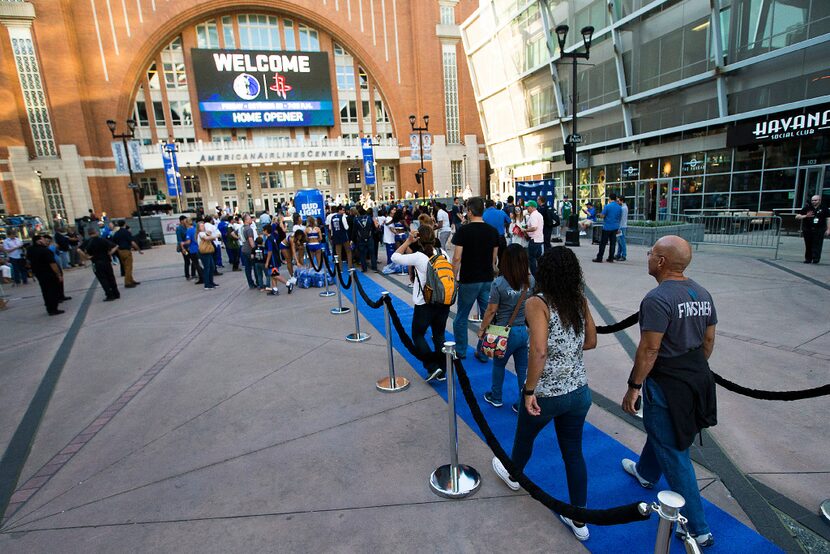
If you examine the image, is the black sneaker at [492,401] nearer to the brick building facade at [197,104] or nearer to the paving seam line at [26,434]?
the paving seam line at [26,434]

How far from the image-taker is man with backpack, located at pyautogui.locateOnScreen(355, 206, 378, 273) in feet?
38.9

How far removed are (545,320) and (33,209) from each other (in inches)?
1870

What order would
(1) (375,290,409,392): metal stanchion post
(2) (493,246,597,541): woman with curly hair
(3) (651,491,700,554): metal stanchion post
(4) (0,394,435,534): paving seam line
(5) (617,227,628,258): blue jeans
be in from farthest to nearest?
(5) (617,227,628,258): blue jeans
(1) (375,290,409,392): metal stanchion post
(4) (0,394,435,534): paving seam line
(2) (493,246,597,541): woman with curly hair
(3) (651,491,700,554): metal stanchion post

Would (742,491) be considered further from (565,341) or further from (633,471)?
(565,341)

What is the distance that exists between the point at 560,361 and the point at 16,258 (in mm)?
18277

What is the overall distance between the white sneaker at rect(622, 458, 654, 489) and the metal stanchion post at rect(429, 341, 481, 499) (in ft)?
3.81

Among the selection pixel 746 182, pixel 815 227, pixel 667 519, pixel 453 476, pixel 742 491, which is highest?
pixel 746 182

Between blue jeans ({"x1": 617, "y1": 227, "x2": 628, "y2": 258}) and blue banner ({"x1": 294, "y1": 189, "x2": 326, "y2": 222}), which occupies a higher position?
blue banner ({"x1": 294, "y1": 189, "x2": 326, "y2": 222})

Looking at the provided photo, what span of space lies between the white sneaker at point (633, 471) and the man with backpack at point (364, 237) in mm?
9609

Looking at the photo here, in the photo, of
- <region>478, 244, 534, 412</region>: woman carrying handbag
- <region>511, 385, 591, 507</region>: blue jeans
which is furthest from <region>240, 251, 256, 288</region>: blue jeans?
<region>511, 385, 591, 507</region>: blue jeans

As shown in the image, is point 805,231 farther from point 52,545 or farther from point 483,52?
point 483,52

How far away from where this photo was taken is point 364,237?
12023 mm

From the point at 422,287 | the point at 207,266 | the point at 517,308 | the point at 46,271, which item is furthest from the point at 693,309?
the point at 46,271

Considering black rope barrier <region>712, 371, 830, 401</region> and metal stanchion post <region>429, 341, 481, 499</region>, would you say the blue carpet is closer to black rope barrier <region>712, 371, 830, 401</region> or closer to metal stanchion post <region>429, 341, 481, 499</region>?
metal stanchion post <region>429, 341, 481, 499</region>
